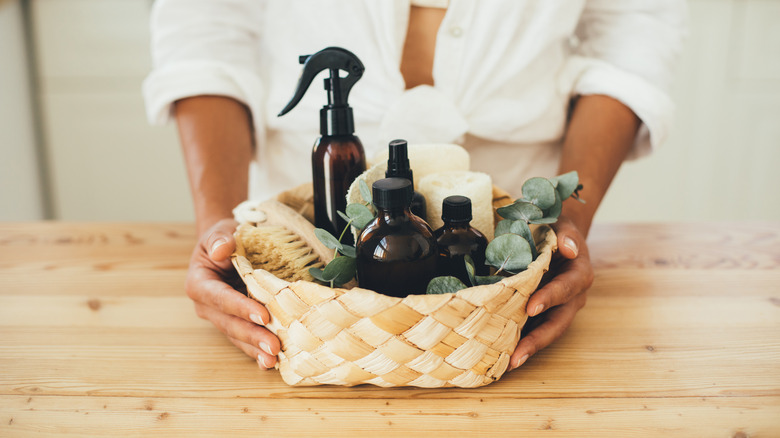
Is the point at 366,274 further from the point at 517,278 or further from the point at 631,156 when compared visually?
the point at 631,156

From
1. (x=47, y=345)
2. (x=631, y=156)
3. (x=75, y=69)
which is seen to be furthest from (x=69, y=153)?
(x=631, y=156)

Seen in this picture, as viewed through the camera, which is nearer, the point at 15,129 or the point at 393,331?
the point at 393,331

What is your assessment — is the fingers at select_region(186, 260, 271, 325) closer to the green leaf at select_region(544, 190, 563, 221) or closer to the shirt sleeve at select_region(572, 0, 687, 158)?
the green leaf at select_region(544, 190, 563, 221)

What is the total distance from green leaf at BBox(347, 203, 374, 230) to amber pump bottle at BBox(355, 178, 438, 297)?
0.02m

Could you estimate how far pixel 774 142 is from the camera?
75.3 inches

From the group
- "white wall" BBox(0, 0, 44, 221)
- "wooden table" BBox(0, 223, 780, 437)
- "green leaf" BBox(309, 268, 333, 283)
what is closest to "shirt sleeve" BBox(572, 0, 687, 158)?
"wooden table" BBox(0, 223, 780, 437)

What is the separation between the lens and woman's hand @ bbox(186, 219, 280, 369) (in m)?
0.50

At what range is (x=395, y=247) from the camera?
0.45 metres

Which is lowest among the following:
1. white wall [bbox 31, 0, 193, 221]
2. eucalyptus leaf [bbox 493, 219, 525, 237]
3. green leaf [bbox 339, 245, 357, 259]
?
white wall [bbox 31, 0, 193, 221]

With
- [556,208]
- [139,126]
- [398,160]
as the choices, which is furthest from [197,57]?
[139,126]

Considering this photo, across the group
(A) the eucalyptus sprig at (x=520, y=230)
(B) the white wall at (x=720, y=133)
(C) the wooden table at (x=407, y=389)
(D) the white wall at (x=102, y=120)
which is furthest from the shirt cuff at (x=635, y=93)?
(D) the white wall at (x=102, y=120)

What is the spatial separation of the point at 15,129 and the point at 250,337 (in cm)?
169

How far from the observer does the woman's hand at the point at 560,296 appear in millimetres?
502

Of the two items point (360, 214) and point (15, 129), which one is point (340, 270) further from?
point (15, 129)
